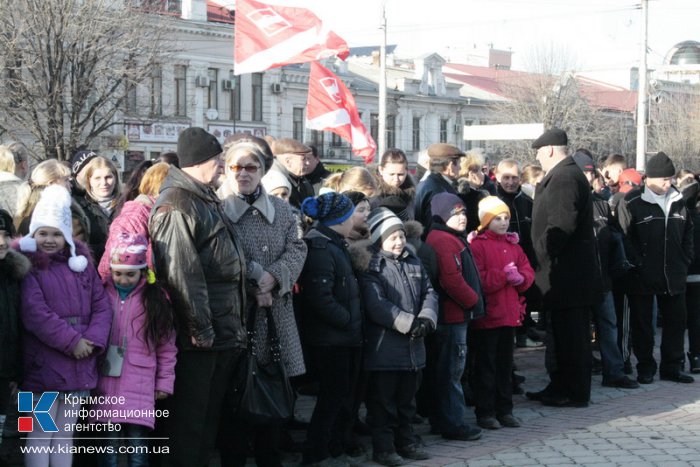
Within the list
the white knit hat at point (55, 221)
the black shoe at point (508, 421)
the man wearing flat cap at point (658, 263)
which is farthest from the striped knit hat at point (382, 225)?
the man wearing flat cap at point (658, 263)

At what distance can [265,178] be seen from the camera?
24.6 feet

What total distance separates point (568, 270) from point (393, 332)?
2509mm

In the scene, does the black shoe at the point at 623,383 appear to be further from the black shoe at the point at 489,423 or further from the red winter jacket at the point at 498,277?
the black shoe at the point at 489,423

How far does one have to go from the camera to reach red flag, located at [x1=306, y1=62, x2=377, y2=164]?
12.7 metres

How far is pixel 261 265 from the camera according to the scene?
20.5 feet

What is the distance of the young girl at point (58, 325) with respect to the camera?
562 cm

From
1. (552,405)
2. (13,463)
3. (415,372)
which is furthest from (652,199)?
(13,463)

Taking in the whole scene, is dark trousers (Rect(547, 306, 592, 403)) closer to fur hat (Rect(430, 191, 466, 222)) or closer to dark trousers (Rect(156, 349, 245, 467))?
fur hat (Rect(430, 191, 466, 222))

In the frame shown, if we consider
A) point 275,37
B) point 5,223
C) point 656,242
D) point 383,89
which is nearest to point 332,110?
point 275,37

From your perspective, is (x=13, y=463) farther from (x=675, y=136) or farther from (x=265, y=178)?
(x=675, y=136)


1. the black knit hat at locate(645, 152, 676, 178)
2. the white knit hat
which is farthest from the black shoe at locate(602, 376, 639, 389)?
the white knit hat

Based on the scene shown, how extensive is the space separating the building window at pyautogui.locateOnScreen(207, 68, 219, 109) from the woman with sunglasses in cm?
3954

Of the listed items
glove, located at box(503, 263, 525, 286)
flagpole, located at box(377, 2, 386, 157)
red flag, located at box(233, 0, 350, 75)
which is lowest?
glove, located at box(503, 263, 525, 286)

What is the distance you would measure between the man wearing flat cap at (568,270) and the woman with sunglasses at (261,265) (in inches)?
122
